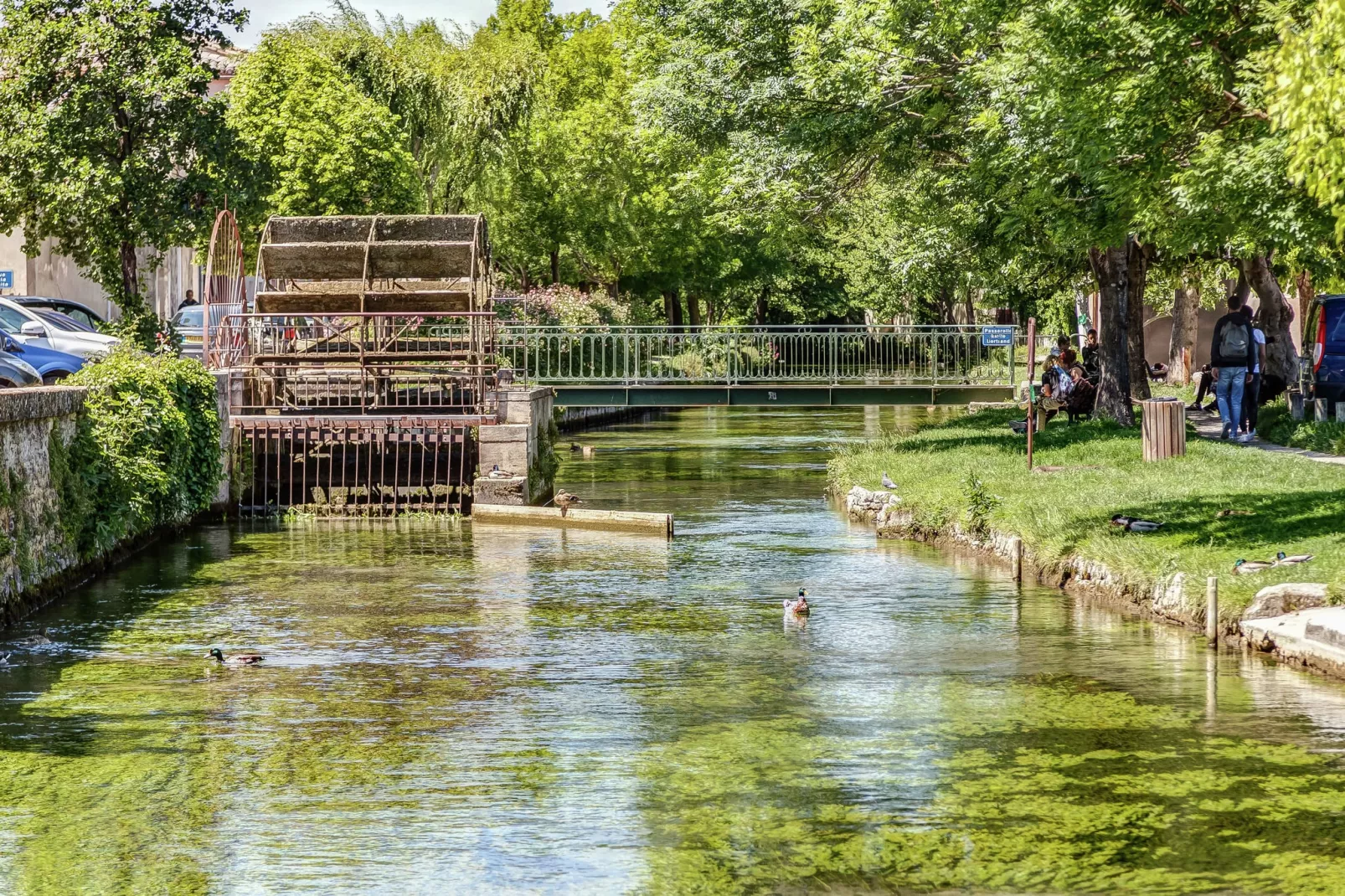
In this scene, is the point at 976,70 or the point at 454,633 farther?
the point at 976,70

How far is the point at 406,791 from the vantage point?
9531 millimetres

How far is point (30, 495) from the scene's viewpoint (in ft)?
50.6

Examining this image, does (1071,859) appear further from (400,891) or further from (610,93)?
(610,93)

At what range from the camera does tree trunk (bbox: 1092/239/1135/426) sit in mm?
27875

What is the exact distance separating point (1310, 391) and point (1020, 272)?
6387 millimetres

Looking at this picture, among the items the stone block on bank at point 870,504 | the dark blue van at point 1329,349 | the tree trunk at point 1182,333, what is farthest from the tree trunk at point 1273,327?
the tree trunk at point 1182,333

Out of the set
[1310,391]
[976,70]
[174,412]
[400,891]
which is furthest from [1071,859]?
[1310,391]

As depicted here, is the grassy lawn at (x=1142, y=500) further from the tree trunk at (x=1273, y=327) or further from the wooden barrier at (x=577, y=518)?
the tree trunk at (x=1273, y=327)

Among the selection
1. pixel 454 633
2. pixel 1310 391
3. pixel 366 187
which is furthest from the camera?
pixel 366 187

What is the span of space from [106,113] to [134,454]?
544 inches

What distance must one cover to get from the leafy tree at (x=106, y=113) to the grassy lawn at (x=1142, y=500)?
44.6 feet

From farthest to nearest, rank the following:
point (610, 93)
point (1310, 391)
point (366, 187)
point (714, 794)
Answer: point (610, 93) < point (366, 187) < point (1310, 391) < point (714, 794)

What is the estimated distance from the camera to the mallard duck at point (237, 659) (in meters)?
13.0

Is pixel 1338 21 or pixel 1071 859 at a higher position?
pixel 1338 21
